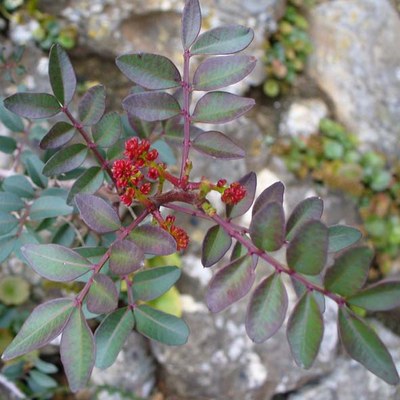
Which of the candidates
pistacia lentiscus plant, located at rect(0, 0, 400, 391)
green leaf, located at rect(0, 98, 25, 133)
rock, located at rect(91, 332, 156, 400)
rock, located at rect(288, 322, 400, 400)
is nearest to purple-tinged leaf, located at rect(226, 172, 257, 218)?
pistacia lentiscus plant, located at rect(0, 0, 400, 391)

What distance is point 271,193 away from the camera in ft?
2.52

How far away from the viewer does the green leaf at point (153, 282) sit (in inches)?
35.5

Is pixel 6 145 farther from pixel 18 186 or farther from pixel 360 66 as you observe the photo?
pixel 360 66

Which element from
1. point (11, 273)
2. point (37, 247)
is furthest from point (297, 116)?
point (37, 247)

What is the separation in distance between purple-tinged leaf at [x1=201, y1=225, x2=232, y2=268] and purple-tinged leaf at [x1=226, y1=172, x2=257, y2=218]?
0.13 ft

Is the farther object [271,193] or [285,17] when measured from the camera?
[285,17]

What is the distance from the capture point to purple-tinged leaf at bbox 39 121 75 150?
85 cm

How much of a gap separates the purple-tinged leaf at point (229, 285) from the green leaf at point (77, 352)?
164 millimetres

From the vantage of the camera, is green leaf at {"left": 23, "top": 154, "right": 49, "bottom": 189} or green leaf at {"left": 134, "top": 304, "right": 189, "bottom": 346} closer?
green leaf at {"left": 134, "top": 304, "right": 189, "bottom": 346}

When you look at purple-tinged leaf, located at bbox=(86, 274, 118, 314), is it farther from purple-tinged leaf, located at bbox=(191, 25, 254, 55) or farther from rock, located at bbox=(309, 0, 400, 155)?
rock, located at bbox=(309, 0, 400, 155)

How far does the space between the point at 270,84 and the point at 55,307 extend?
1821 millimetres

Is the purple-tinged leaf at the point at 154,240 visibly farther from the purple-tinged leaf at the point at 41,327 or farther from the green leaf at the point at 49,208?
the green leaf at the point at 49,208

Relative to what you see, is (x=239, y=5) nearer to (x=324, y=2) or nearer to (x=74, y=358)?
(x=324, y=2)

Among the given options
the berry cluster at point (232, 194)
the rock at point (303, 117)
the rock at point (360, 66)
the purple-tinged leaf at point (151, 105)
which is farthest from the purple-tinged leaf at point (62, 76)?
the rock at point (360, 66)
